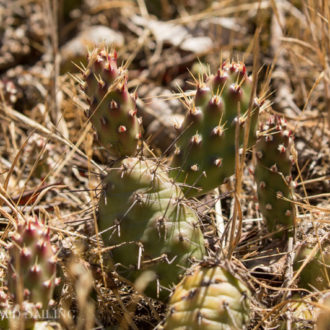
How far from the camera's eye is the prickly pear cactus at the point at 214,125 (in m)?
1.63

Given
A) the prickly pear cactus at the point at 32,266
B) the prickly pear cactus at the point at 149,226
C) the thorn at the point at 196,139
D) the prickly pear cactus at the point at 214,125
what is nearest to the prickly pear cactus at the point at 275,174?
the prickly pear cactus at the point at 214,125

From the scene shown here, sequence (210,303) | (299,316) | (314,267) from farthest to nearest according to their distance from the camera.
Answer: (314,267)
(299,316)
(210,303)

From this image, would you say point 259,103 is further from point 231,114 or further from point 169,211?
point 169,211

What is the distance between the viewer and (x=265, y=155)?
73.7 inches

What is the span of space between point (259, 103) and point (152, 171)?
410mm

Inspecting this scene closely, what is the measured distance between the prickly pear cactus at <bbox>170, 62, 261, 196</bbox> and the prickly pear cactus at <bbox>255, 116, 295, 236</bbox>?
0.62 ft

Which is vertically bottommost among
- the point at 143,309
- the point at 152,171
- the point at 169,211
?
the point at 143,309

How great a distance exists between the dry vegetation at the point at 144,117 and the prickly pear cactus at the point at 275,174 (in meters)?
0.08

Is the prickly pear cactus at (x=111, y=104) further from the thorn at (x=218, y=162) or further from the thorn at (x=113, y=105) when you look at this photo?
the thorn at (x=218, y=162)

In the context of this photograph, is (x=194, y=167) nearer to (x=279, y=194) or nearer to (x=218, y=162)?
(x=218, y=162)

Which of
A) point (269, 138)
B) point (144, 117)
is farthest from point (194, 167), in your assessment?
Answer: point (144, 117)

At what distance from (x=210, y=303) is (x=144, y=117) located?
1713mm

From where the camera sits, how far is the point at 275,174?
1863 millimetres

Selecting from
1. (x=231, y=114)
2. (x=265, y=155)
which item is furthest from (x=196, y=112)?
(x=265, y=155)
